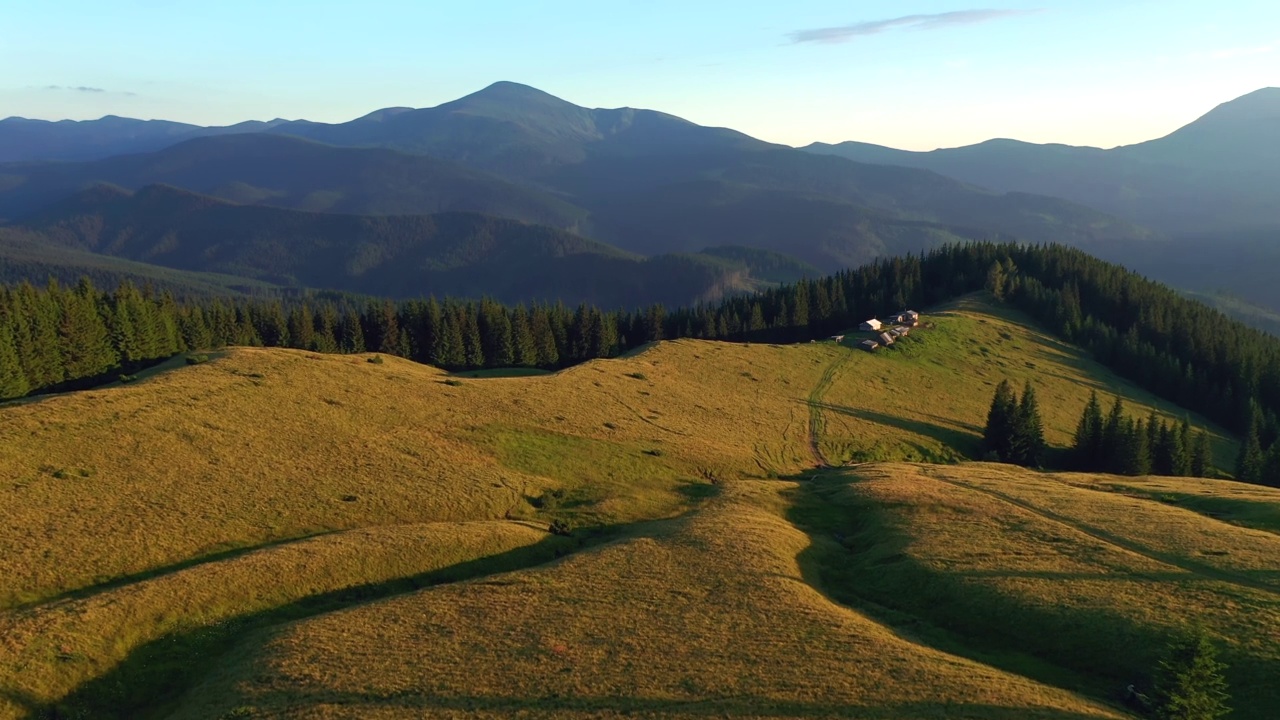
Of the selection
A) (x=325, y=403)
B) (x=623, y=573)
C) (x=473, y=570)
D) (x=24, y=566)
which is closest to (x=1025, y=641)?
(x=623, y=573)

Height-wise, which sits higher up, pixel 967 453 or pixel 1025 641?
pixel 1025 641

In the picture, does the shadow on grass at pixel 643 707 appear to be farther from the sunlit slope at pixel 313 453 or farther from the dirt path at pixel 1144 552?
the sunlit slope at pixel 313 453

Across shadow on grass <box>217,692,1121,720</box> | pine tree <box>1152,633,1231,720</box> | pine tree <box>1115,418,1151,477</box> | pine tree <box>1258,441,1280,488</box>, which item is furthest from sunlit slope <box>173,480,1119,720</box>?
pine tree <box>1258,441,1280,488</box>

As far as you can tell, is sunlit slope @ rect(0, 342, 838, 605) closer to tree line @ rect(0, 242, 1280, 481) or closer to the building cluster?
tree line @ rect(0, 242, 1280, 481)

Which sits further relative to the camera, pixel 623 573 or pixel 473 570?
pixel 473 570

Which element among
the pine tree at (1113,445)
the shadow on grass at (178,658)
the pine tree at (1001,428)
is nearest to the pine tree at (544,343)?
the pine tree at (1001,428)

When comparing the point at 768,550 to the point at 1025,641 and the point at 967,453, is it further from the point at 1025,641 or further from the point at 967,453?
the point at 967,453
